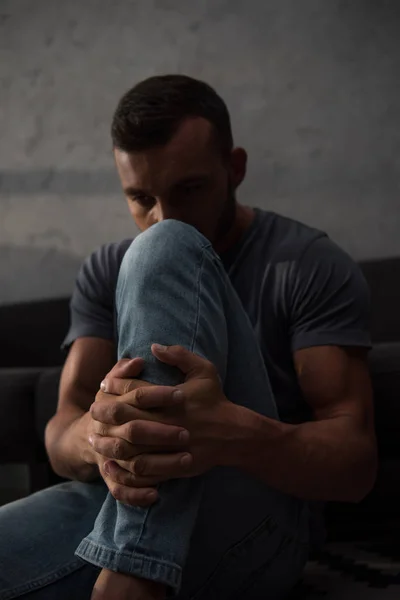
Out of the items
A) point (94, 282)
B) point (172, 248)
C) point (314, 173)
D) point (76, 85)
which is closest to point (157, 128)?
point (94, 282)

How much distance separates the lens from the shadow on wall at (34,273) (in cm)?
270

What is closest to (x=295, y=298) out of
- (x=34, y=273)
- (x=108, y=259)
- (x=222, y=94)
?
(x=108, y=259)

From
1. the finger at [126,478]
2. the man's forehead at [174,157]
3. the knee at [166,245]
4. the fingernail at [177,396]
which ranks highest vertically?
the man's forehead at [174,157]

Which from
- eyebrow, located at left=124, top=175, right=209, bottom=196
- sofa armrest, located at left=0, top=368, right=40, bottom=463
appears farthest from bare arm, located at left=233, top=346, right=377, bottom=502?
sofa armrest, located at left=0, top=368, right=40, bottom=463

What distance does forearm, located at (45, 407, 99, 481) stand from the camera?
3.43 feet

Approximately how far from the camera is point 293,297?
3.72 feet

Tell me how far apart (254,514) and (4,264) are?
6.65 feet

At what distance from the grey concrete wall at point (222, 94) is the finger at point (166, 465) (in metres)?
1.69

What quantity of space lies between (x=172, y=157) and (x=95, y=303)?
0.27 metres

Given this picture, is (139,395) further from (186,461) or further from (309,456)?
(309,456)

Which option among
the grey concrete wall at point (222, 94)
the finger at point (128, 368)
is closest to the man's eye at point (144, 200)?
the finger at point (128, 368)

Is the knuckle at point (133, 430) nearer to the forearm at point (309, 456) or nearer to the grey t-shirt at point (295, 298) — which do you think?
the forearm at point (309, 456)

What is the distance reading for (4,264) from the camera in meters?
2.75

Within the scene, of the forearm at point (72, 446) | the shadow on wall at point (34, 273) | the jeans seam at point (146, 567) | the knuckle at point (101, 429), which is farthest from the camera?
the shadow on wall at point (34, 273)
